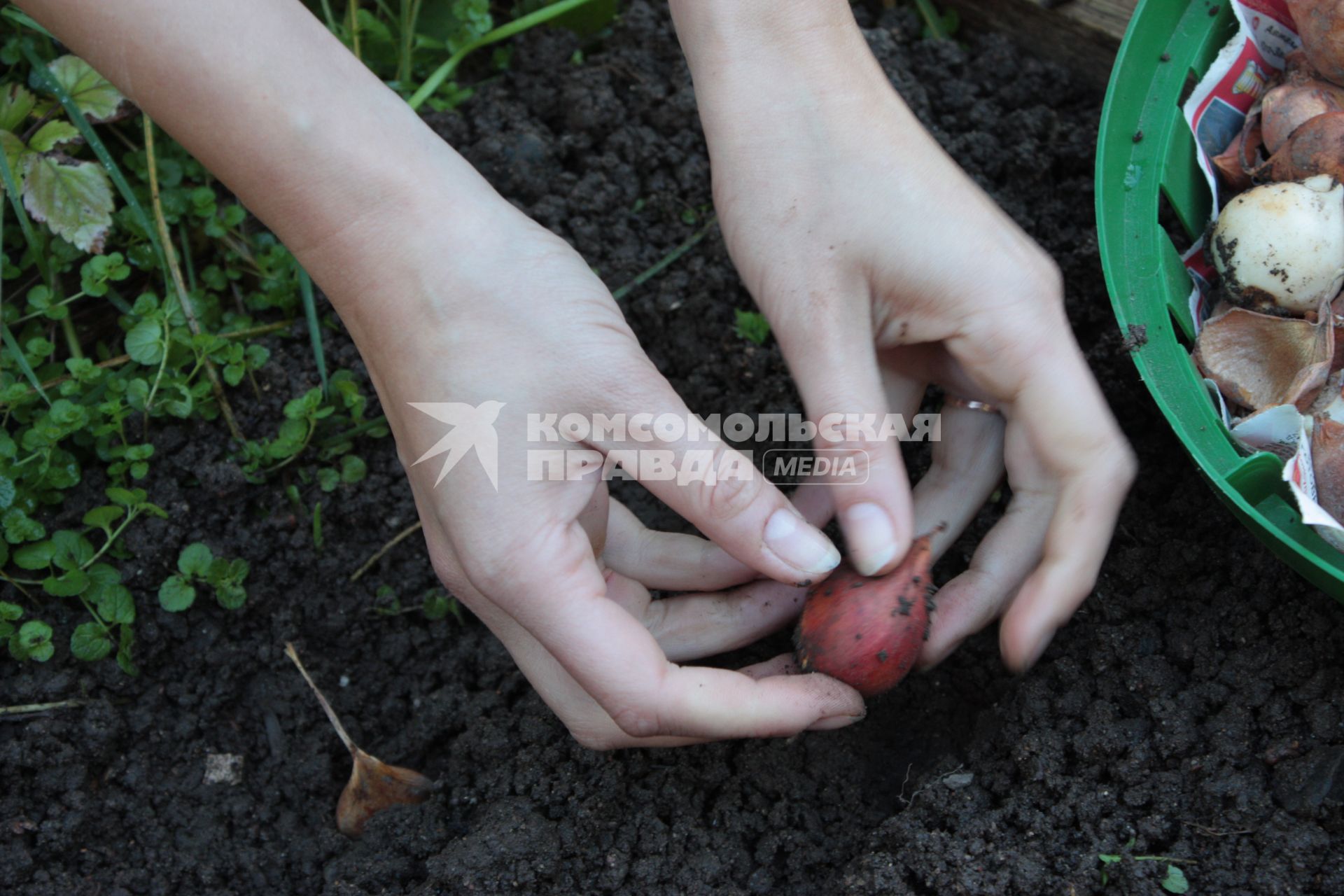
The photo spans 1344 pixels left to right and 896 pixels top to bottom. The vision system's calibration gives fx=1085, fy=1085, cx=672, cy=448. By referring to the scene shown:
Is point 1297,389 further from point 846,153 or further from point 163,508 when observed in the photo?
point 163,508

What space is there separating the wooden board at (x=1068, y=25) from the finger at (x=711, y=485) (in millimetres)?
1452

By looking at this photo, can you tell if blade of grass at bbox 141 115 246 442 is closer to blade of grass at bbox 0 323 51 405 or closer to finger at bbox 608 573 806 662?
blade of grass at bbox 0 323 51 405

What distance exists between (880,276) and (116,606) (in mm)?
1384

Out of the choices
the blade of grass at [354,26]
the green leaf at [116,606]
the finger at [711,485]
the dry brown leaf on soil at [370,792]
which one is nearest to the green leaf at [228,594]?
the green leaf at [116,606]

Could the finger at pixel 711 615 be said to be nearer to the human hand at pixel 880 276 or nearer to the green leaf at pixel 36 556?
the human hand at pixel 880 276

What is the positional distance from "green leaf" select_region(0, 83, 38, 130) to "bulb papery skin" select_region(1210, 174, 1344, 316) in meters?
2.21

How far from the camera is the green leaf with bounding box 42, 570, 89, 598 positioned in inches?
71.6

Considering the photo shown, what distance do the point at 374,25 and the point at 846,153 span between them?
4.23 ft

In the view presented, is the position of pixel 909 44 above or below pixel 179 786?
above

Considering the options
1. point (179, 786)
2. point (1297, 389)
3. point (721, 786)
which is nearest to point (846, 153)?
point (1297, 389)

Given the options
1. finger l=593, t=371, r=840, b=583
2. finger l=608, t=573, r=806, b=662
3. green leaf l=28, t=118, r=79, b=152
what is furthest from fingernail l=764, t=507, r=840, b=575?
green leaf l=28, t=118, r=79, b=152

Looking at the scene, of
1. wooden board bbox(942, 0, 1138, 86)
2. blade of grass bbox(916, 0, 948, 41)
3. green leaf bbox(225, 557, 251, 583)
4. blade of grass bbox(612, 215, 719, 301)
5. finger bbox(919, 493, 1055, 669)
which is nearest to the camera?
finger bbox(919, 493, 1055, 669)

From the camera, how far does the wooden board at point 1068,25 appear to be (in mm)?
2293

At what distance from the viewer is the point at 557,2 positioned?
2459mm
